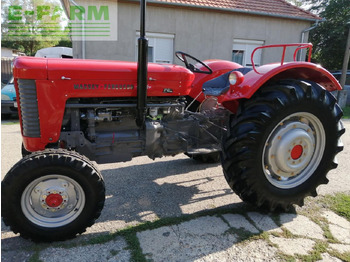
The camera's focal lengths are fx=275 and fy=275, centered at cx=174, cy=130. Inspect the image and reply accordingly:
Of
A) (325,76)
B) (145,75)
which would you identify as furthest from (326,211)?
(145,75)

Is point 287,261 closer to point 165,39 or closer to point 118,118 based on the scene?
Result: point 118,118

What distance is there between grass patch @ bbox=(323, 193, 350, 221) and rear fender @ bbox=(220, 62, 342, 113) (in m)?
1.17

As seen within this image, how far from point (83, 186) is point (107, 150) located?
61 centimetres

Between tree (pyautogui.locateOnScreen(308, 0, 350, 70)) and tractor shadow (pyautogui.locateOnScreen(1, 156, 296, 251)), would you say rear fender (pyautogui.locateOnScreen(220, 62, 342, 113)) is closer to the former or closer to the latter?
tractor shadow (pyautogui.locateOnScreen(1, 156, 296, 251))

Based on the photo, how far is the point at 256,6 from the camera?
394 inches

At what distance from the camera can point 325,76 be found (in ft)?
9.07

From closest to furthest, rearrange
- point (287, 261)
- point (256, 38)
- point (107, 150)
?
point (287, 261) < point (107, 150) < point (256, 38)

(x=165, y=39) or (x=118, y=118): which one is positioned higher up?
(x=165, y=39)

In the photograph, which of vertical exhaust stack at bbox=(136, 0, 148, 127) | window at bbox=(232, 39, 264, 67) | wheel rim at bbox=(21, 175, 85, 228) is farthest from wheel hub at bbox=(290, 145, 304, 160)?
window at bbox=(232, 39, 264, 67)

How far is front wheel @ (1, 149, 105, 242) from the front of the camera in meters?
1.97

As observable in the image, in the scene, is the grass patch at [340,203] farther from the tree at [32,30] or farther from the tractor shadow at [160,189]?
the tree at [32,30]

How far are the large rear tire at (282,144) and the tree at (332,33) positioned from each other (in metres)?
17.5

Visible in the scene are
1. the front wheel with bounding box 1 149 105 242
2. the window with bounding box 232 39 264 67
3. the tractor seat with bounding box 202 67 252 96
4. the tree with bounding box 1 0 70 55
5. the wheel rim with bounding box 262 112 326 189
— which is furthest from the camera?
the tree with bounding box 1 0 70 55

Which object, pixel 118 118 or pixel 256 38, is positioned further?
pixel 256 38
